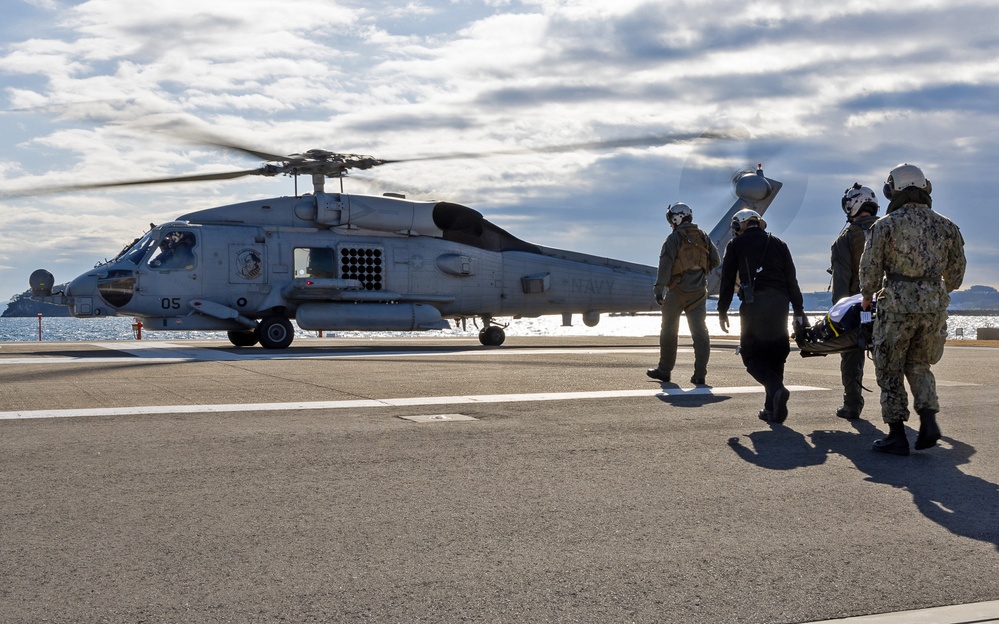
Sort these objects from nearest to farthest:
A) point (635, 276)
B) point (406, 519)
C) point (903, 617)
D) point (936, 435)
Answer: point (903, 617) < point (406, 519) < point (936, 435) < point (635, 276)

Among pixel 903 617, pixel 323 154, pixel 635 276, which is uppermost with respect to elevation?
pixel 323 154

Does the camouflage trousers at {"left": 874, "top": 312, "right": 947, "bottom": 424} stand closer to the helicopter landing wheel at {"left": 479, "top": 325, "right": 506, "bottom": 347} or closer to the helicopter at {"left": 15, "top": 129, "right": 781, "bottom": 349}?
the helicopter at {"left": 15, "top": 129, "right": 781, "bottom": 349}

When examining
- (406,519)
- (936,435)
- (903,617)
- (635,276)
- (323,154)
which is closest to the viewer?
(903,617)

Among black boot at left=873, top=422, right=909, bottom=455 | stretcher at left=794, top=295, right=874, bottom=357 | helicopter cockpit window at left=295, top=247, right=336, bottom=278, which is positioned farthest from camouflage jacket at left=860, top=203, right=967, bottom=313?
helicopter cockpit window at left=295, top=247, right=336, bottom=278

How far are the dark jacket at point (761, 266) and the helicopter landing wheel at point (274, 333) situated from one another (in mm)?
13555

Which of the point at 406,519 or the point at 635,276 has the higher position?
the point at 635,276

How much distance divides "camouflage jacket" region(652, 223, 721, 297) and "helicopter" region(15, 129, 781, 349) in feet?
27.6

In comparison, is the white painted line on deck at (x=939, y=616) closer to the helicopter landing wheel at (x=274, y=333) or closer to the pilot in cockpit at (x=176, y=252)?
the helicopter landing wheel at (x=274, y=333)

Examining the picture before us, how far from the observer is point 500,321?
25.1m

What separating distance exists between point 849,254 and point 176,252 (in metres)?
15.2

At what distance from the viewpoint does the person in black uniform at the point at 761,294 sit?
25.8 ft

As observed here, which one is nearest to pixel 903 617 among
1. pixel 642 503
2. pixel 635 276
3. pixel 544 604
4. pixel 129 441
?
pixel 544 604

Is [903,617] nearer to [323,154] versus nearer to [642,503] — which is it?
[642,503]

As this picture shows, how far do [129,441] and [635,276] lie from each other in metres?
19.5
